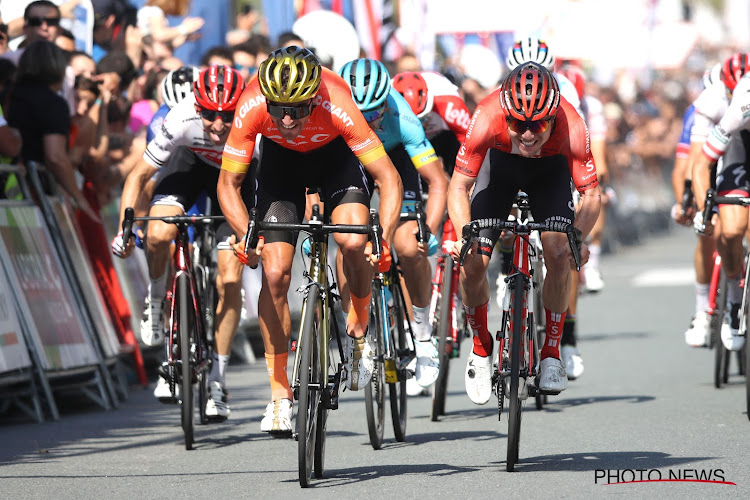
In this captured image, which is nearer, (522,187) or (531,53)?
(522,187)

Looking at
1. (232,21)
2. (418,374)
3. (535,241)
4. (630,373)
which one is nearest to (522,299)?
(418,374)

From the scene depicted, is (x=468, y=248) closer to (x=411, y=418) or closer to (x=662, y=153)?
(x=411, y=418)

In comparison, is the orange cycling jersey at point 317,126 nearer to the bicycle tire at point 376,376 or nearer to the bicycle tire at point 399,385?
the bicycle tire at point 376,376

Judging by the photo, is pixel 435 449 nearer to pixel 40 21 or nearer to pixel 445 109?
pixel 445 109

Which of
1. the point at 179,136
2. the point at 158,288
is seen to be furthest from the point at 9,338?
the point at 179,136

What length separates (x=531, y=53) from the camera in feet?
35.9

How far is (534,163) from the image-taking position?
326 inches

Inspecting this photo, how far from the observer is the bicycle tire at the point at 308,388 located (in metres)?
7.09

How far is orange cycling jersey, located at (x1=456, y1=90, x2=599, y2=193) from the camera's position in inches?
316

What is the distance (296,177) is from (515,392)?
1.66 m

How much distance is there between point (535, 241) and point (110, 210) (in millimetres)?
3771

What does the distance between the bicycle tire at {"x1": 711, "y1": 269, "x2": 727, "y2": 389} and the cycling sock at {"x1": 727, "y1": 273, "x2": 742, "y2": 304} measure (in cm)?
9

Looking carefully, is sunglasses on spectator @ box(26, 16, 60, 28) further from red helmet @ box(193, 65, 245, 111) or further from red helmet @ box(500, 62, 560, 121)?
red helmet @ box(500, 62, 560, 121)

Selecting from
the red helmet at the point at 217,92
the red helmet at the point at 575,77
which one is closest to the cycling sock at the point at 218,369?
the red helmet at the point at 217,92
